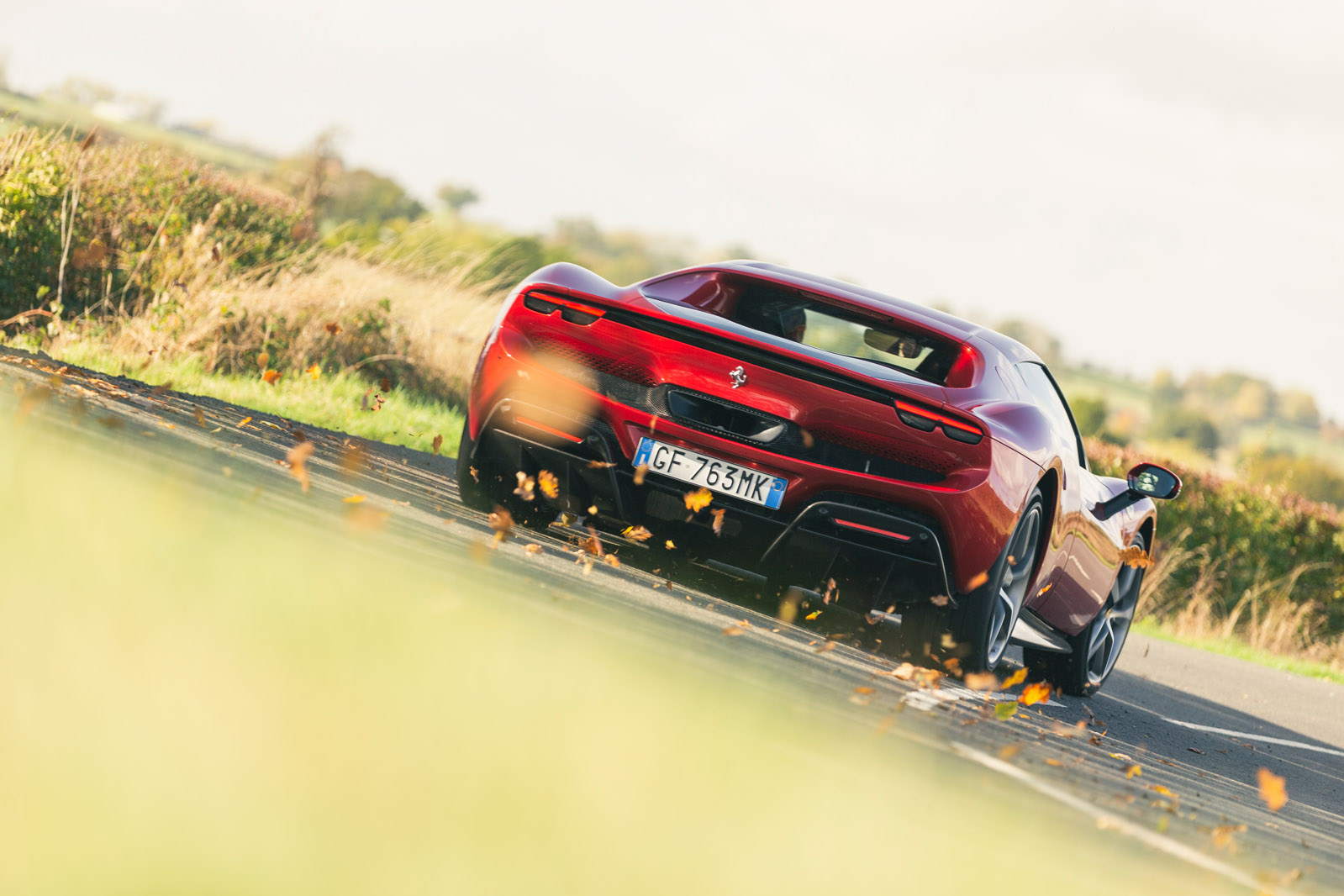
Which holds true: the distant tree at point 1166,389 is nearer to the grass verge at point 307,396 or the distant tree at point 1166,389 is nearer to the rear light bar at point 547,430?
the grass verge at point 307,396

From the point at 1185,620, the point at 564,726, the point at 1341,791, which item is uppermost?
the point at 564,726

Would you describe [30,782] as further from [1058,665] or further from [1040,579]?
[1058,665]

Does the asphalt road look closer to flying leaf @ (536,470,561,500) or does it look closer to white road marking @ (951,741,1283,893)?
white road marking @ (951,741,1283,893)

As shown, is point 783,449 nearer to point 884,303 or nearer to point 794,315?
point 884,303

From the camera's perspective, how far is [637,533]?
5.61 m

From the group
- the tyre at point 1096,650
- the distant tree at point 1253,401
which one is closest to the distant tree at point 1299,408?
the distant tree at point 1253,401

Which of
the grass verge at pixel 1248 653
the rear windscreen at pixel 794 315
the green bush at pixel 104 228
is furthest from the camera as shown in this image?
the grass verge at pixel 1248 653

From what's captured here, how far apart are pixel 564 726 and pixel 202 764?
1075mm

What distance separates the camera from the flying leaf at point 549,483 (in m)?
5.74

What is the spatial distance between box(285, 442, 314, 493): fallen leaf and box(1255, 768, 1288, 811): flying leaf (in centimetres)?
420

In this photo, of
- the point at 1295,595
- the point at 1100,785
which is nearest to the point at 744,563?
the point at 1100,785

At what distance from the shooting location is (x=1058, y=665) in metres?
7.77

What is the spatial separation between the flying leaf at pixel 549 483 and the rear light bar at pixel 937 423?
4.57 feet

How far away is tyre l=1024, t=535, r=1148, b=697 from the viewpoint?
7.70 meters
